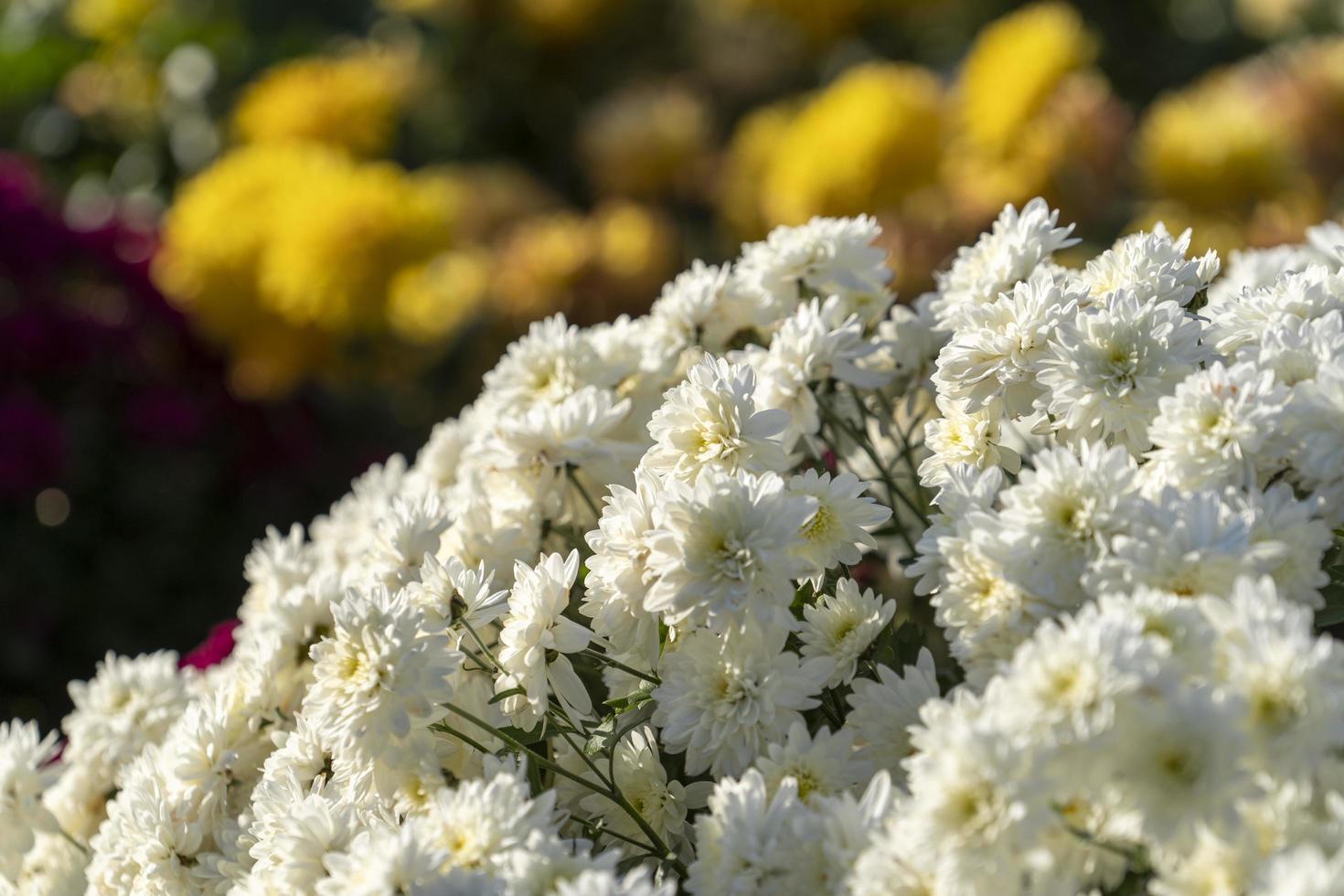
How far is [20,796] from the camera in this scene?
3.65ft

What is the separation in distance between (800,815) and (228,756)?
48cm

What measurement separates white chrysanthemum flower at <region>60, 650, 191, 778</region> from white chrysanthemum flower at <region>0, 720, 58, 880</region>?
2.1 inches

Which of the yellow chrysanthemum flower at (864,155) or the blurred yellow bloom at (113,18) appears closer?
the yellow chrysanthemum flower at (864,155)

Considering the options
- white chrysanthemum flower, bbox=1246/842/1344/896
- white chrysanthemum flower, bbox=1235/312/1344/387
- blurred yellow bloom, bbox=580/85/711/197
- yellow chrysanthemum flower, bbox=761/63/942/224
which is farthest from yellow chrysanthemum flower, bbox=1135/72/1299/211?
white chrysanthemum flower, bbox=1246/842/1344/896

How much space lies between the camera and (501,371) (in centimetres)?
117

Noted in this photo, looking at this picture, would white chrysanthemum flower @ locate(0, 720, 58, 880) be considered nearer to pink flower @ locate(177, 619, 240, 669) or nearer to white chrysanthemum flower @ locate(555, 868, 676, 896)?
pink flower @ locate(177, 619, 240, 669)

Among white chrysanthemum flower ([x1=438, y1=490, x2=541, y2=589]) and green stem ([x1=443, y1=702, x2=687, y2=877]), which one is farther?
white chrysanthemum flower ([x1=438, y1=490, x2=541, y2=589])

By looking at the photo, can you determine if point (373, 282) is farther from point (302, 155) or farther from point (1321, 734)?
point (1321, 734)

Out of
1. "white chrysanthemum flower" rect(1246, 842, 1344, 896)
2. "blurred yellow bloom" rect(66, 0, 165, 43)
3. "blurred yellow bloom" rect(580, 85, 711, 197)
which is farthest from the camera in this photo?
"blurred yellow bloom" rect(66, 0, 165, 43)

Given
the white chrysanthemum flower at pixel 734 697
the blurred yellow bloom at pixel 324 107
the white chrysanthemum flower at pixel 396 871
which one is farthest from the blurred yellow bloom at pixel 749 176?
the white chrysanthemum flower at pixel 396 871

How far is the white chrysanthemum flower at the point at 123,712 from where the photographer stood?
1204 millimetres

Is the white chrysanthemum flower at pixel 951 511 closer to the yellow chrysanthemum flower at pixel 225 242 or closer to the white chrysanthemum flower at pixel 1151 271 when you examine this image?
the white chrysanthemum flower at pixel 1151 271

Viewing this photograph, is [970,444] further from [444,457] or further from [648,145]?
[648,145]

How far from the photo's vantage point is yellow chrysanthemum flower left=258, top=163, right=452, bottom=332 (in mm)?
2641
